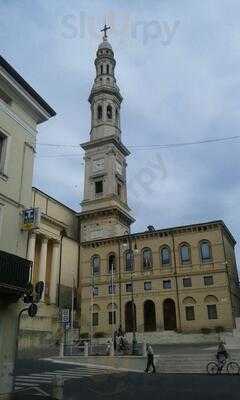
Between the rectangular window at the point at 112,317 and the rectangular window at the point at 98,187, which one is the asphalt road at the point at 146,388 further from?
the rectangular window at the point at 98,187

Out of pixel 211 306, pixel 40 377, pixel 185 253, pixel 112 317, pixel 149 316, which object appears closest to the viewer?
pixel 40 377

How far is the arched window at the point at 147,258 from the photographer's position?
178 feet

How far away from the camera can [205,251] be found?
51.7 meters

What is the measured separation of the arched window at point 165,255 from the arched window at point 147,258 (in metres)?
1.66

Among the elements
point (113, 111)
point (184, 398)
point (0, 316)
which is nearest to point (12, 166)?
point (0, 316)

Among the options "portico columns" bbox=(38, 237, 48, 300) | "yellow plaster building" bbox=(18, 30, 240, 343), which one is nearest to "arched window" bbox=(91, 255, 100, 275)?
"yellow plaster building" bbox=(18, 30, 240, 343)

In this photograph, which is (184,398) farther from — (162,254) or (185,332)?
(162,254)

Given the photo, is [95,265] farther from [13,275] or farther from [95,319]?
[13,275]

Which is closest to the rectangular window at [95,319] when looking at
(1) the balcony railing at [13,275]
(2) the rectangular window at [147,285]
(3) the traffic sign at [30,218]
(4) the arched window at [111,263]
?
(4) the arched window at [111,263]

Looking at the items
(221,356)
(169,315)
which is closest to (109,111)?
(169,315)

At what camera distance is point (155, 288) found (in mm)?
52656

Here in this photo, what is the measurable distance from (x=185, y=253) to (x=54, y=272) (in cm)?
1808

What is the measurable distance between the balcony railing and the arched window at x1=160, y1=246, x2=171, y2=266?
39.5 metres

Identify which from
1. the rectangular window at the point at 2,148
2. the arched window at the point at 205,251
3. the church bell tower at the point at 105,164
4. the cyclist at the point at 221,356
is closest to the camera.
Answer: the rectangular window at the point at 2,148
